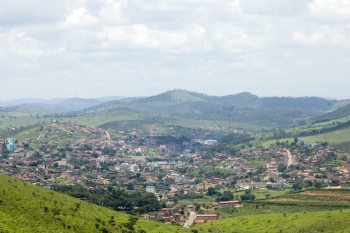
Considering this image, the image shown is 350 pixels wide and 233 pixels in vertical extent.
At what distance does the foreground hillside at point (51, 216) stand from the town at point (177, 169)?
967 inches

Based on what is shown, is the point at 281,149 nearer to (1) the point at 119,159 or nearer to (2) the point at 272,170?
(2) the point at 272,170

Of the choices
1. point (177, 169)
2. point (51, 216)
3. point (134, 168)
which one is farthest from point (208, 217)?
point (177, 169)

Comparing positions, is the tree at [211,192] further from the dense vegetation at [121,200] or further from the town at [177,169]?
the dense vegetation at [121,200]

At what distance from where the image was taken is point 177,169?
6407 inches

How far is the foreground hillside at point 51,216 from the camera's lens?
4081 cm

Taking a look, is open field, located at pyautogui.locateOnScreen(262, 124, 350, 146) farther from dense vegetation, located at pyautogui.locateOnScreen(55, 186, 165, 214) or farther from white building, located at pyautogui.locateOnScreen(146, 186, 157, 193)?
dense vegetation, located at pyautogui.locateOnScreen(55, 186, 165, 214)

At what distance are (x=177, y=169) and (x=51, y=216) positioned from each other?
118 metres

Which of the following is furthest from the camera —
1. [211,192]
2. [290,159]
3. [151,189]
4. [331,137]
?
[331,137]

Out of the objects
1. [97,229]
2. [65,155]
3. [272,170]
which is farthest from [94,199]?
[65,155]

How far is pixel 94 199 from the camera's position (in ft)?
281

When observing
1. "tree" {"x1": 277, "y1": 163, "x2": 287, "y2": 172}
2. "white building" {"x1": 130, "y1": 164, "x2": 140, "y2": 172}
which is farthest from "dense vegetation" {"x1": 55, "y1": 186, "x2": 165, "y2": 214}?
"white building" {"x1": 130, "y1": 164, "x2": 140, "y2": 172}

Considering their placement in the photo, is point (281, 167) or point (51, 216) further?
point (281, 167)

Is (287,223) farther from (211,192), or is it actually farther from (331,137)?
(331,137)

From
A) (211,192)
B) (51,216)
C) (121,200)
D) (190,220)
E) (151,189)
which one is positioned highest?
(51,216)
